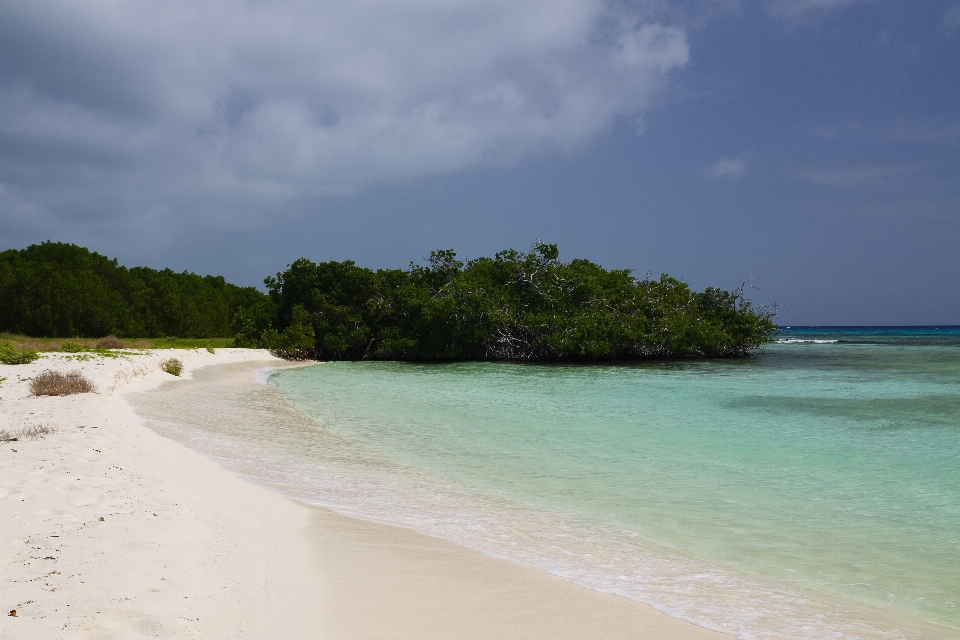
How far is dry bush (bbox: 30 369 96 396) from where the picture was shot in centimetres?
1091

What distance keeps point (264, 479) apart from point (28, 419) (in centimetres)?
380

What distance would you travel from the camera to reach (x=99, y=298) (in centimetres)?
3725

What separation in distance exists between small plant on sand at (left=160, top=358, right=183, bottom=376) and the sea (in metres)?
4.26

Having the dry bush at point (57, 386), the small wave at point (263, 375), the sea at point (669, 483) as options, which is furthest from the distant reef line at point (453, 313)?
the dry bush at point (57, 386)

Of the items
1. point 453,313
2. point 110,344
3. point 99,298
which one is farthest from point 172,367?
point 99,298

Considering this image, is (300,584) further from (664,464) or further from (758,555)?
(664,464)

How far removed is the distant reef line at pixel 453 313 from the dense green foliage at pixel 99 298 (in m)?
0.09

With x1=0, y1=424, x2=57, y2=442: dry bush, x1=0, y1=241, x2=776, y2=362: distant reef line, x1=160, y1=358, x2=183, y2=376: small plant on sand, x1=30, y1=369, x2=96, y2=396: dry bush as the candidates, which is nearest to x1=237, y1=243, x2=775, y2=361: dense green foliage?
x1=0, y1=241, x2=776, y2=362: distant reef line

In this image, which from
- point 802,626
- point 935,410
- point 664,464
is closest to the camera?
point 802,626

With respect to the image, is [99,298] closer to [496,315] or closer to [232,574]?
[496,315]

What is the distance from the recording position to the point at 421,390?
695 inches

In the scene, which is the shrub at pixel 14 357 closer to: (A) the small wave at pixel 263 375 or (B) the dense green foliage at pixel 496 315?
(A) the small wave at pixel 263 375

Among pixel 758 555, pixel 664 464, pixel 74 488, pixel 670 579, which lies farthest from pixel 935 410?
pixel 74 488

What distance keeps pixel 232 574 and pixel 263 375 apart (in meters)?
19.6
